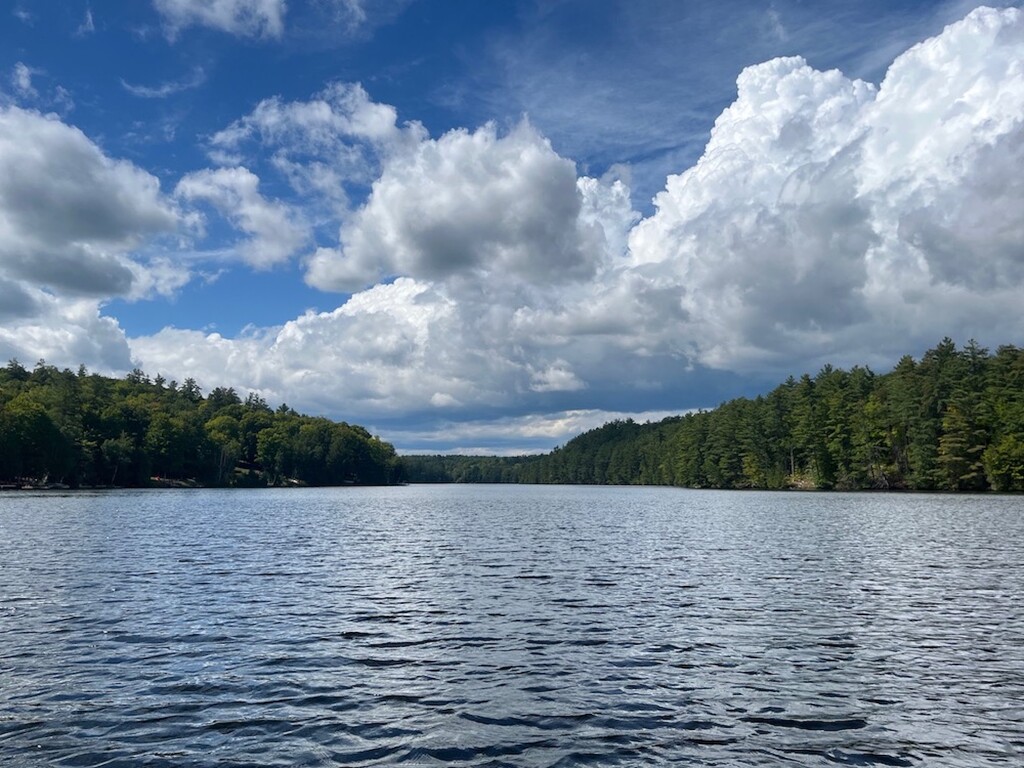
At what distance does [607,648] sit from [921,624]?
38.8ft

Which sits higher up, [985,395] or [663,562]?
[985,395]

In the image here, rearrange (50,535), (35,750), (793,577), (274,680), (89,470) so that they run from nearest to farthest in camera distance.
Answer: (35,750) < (274,680) < (793,577) < (50,535) < (89,470)

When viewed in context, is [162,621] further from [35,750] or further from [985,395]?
→ [985,395]

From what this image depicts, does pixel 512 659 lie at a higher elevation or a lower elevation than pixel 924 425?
lower

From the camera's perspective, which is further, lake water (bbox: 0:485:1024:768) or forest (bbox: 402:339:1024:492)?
forest (bbox: 402:339:1024:492)

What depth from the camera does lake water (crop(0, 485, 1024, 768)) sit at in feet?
50.5

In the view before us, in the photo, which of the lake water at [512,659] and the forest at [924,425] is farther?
the forest at [924,425]

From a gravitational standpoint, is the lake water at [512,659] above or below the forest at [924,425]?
below

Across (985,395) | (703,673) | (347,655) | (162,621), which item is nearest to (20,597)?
(162,621)

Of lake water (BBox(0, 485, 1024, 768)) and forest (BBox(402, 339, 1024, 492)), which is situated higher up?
forest (BBox(402, 339, 1024, 492))

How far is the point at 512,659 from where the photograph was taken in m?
22.2

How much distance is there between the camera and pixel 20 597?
104ft

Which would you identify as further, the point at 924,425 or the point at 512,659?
the point at 924,425

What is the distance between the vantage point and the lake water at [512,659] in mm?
15406
